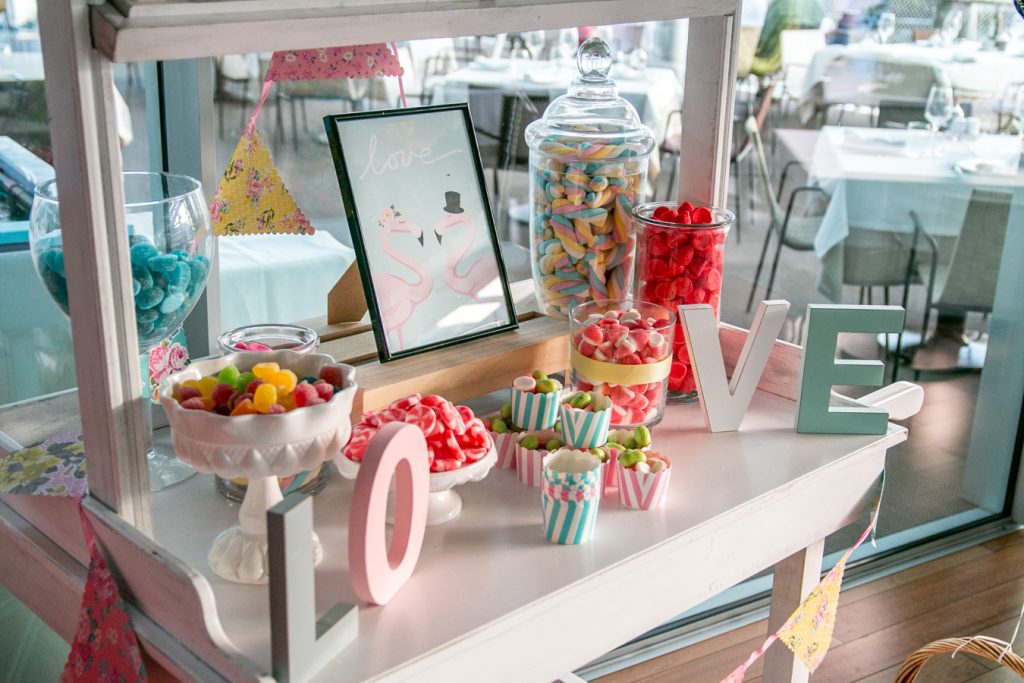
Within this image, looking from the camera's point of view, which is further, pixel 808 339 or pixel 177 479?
pixel 808 339

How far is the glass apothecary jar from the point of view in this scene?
1207mm

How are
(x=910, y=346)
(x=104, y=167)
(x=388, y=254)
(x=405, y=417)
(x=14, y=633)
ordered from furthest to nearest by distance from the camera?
(x=910, y=346)
(x=14, y=633)
(x=388, y=254)
(x=405, y=417)
(x=104, y=167)

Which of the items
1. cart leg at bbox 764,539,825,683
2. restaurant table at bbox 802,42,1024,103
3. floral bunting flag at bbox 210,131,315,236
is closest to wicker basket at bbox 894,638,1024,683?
cart leg at bbox 764,539,825,683

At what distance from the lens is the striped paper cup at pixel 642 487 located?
3.25ft

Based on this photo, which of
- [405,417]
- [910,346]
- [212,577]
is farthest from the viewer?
[910,346]

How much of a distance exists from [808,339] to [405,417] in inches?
19.0

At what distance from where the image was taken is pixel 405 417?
96cm

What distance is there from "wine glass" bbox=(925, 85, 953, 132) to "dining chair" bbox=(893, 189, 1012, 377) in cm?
21

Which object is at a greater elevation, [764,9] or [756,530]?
[764,9]

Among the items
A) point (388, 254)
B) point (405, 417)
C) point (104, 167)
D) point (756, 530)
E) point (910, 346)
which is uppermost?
point (104, 167)

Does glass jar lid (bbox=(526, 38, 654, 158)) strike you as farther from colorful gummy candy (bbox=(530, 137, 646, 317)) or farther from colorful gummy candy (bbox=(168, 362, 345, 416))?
colorful gummy candy (bbox=(168, 362, 345, 416))

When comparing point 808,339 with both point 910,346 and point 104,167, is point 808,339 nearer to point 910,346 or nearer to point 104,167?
point 104,167

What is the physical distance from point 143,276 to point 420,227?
308mm

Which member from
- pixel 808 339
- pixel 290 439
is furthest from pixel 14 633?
pixel 808 339
